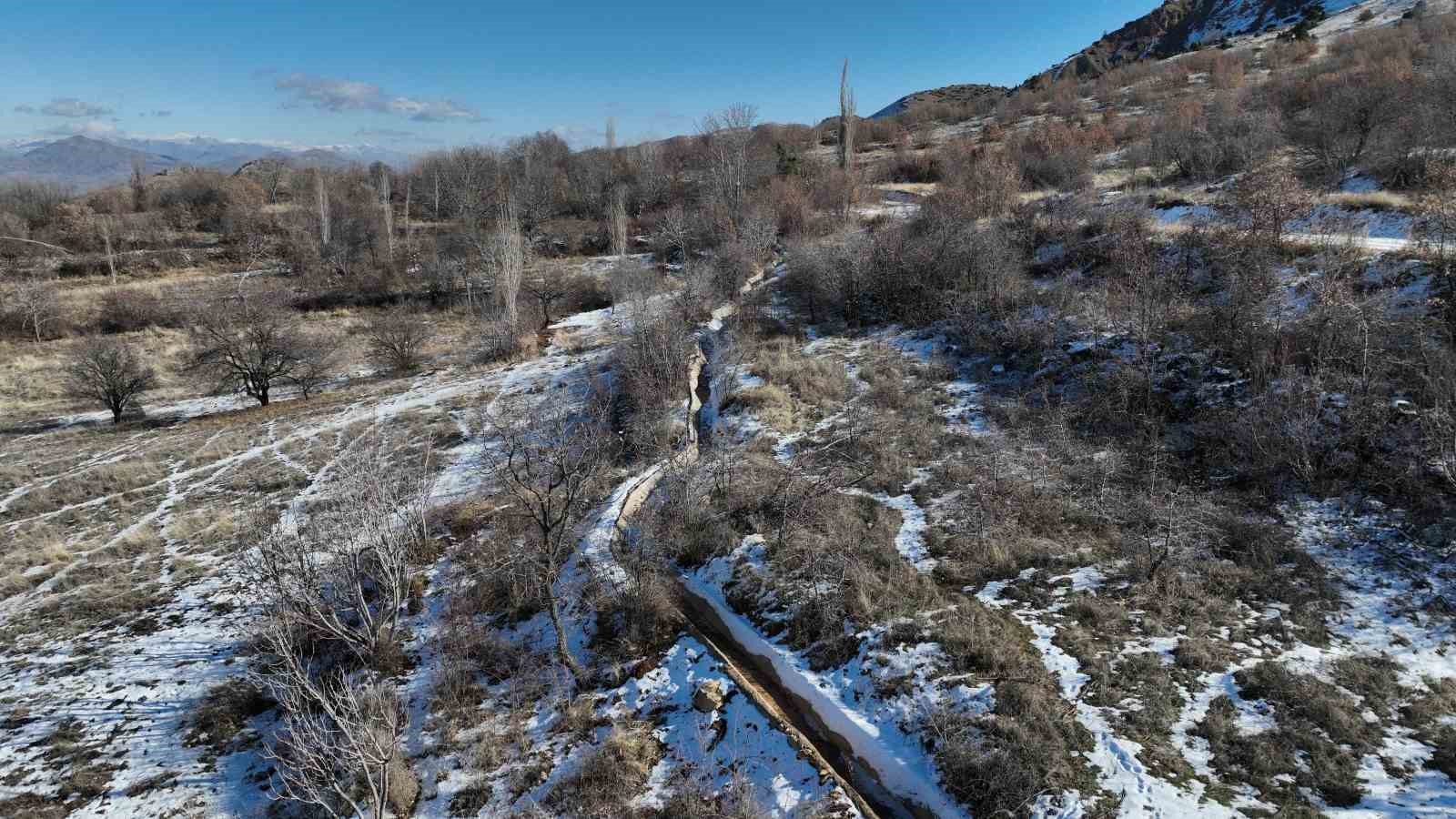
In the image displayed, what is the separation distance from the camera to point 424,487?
17406 mm

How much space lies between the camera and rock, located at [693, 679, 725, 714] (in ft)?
34.6

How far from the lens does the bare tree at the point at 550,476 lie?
11258mm

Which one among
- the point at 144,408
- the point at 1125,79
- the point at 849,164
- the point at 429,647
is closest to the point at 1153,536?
the point at 429,647

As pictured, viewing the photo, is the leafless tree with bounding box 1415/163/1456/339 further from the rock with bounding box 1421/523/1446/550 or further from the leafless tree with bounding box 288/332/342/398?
the leafless tree with bounding box 288/332/342/398

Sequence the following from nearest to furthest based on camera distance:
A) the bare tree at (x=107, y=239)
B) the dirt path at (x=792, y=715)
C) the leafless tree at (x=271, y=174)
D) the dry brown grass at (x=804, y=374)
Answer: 1. the dirt path at (x=792, y=715)
2. the dry brown grass at (x=804, y=374)
3. the bare tree at (x=107, y=239)
4. the leafless tree at (x=271, y=174)

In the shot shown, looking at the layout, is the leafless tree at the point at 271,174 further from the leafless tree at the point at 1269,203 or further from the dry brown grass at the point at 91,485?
the leafless tree at the point at 1269,203

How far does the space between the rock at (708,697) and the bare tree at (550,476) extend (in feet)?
Result: 7.17

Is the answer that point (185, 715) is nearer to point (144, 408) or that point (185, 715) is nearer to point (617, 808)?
point (617, 808)

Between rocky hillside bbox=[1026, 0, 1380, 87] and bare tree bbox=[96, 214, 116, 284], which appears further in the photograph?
rocky hillside bbox=[1026, 0, 1380, 87]

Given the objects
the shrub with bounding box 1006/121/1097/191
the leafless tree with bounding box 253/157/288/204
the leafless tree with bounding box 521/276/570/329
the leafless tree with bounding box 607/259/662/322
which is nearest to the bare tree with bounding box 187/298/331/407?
the leafless tree with bounding box 521/276/570/329

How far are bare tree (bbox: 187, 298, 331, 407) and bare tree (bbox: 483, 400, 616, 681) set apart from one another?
11.1 meters

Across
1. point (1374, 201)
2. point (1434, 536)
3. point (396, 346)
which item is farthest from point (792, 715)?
point (396, 346)

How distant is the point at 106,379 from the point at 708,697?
94.9 feet

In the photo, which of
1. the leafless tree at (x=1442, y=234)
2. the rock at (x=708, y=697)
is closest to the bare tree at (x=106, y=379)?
the rock at (x=708, y=697)
